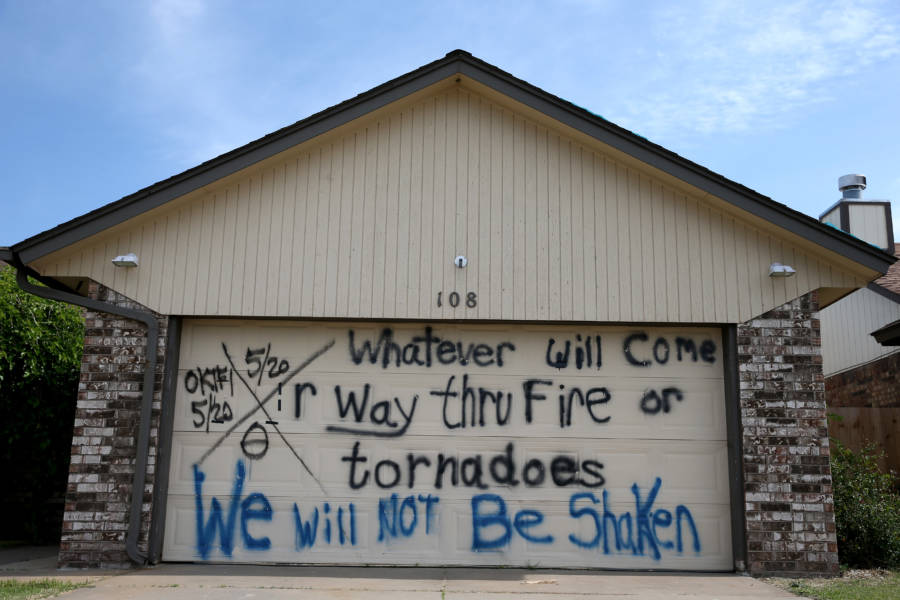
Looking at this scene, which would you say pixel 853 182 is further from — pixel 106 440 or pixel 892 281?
pixel 106 440

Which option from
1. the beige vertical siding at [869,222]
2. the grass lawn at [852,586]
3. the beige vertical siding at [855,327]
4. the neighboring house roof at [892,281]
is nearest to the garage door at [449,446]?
the grass lawn at [852,586]

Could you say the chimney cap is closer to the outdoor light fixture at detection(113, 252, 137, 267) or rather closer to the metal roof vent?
the metal roof vent

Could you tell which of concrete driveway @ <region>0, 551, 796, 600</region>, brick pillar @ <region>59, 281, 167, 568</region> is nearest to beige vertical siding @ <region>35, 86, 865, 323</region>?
brick pillar @ <region>59, 281, 167, 568</region>

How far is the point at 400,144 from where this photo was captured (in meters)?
8.38

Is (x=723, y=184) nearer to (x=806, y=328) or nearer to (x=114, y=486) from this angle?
(x=806, y=328)

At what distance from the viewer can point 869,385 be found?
13.3 meters

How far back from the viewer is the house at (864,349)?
10484mm

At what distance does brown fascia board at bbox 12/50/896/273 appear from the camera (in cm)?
773

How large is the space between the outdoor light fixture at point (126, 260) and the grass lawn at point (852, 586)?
22.1 ft

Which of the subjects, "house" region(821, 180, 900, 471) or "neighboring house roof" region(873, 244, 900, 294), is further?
"neighboring house roof" region(873, 244, 900, 294)

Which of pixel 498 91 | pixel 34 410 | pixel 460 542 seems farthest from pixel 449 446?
pixel 34 410

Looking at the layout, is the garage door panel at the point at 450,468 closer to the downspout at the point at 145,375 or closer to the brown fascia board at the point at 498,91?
the downspout at the point at 145,375

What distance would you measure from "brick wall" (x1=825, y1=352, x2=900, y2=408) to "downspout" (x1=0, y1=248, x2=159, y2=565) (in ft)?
34.8

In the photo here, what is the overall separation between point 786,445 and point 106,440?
654 centimetres
